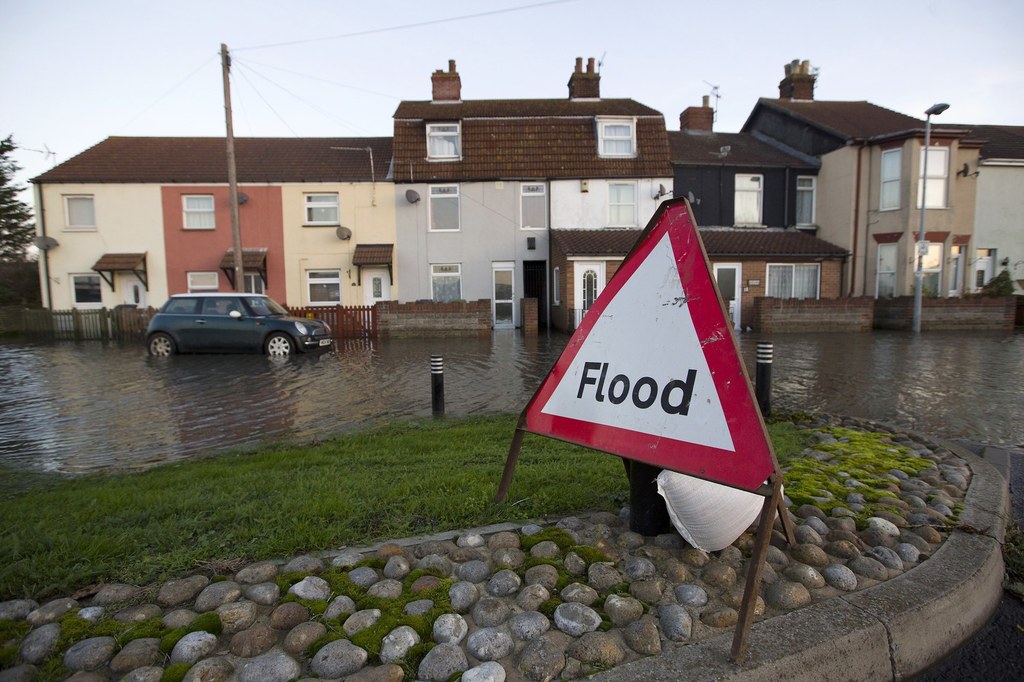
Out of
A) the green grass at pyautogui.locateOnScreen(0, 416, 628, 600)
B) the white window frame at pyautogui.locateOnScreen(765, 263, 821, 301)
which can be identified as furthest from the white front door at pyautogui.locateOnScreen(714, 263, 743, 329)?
the green grass at pyautogui.locateOnScreen(0, 416, 628, 600)

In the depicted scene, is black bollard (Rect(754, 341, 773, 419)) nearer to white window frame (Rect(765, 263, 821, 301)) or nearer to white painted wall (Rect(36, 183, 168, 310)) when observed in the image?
white window frame (Rect(765, 263, 821, 301))

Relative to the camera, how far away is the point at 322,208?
22812 mm

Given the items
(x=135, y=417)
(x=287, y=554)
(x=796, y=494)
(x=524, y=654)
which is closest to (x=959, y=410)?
(x=796, y=494)

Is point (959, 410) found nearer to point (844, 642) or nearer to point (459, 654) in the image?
point (844, 642)

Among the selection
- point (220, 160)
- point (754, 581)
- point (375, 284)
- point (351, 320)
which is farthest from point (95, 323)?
point (754, 581)

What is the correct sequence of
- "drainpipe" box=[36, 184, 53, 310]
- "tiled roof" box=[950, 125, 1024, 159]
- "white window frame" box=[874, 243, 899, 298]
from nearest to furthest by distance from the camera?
"white window frame" box=[874, 243, 899, 298] < "drainpipe" box=[36, 184, 53, 310] < "tiled roof" box=[950, 125, 1024, 159]

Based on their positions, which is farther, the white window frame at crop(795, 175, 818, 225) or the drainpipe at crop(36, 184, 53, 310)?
the white window frame at crop(795, 175, 818, 225)

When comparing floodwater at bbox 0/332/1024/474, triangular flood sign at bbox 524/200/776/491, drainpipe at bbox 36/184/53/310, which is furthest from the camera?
drainpipe at bbox 36/184/53/310

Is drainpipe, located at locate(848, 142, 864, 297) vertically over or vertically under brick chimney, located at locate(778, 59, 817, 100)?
under

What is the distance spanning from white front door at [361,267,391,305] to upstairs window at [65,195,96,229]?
1065 cm

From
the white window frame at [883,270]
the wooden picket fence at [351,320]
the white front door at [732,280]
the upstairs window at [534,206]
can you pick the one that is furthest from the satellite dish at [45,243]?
the white window frame at [883,270]

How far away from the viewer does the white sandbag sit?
2969 mm

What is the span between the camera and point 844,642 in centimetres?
237

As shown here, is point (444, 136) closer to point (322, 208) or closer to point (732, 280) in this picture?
point (322, 208)
